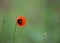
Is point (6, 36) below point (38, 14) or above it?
below

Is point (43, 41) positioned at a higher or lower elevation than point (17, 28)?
lower

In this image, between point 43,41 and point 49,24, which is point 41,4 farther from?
point 43,41

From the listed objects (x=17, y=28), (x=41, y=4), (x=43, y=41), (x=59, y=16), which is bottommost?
(x=43, y=41)

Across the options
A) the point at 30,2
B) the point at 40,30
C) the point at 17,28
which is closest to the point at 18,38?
the point at 17,28

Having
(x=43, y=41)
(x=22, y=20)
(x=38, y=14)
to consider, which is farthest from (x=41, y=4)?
(x=43, y=41)

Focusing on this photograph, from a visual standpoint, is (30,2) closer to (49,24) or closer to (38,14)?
(38,14)

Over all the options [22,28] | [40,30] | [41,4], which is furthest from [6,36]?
[41,4]
